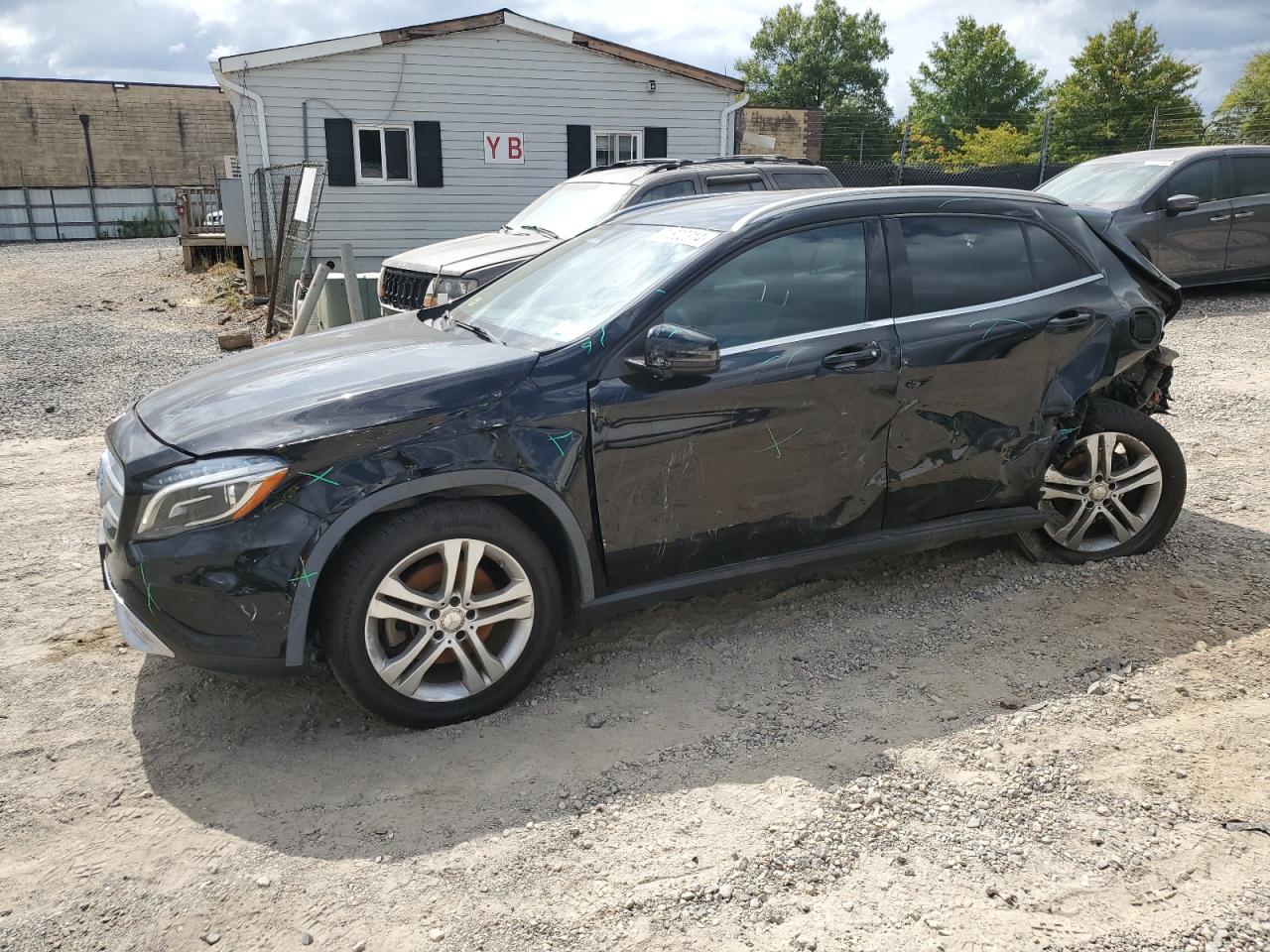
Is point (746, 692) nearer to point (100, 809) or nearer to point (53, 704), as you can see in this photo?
point (100, 809)

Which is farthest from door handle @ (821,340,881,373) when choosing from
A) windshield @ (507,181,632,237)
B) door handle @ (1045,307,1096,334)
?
windshield @ (507,181,632,237)

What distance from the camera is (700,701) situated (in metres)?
3.55

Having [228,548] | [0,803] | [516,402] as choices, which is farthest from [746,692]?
[0,803]

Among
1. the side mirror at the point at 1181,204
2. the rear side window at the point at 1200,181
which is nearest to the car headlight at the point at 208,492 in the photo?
the side mirror at the point at 1181,204

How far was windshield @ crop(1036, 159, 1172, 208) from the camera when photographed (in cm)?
1070

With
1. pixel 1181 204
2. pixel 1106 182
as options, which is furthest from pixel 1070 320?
pixel 1106 182

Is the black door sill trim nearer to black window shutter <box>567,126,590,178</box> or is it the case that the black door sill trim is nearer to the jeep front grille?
the jeep front grille

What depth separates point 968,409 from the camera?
4012 mm

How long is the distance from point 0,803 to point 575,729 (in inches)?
68.4

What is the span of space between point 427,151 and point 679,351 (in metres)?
14.6

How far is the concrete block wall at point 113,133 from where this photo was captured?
40.4 meters

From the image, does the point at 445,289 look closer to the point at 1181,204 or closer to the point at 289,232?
the point at 289,232

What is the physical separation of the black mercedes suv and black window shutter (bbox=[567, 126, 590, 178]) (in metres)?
13.6

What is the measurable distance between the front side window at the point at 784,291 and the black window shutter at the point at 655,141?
14692mm
